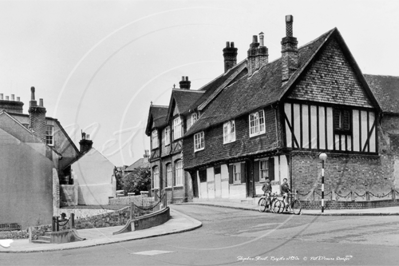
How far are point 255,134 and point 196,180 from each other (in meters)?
9.91

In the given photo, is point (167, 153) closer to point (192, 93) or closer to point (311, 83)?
point (192, 93)

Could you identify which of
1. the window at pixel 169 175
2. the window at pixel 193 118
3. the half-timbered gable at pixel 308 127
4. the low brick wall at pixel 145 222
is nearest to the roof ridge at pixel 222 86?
the window at pixel 193 118

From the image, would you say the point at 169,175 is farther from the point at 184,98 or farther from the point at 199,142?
the point at 199,142

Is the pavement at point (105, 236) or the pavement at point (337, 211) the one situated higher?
the pavement at point (337, 211)

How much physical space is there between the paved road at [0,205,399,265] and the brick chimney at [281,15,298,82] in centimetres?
1142

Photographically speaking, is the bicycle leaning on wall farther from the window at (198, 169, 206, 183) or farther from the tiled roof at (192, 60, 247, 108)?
the tiled roof at (192, 60, 247, 108)

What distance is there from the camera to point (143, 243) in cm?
1645

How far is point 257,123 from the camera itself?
3055 centimetres

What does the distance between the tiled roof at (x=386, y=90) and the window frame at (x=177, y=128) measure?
14.1 metres

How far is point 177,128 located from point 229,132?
10066mm

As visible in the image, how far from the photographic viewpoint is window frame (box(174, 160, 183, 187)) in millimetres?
42500

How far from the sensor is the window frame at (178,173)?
4250 cm

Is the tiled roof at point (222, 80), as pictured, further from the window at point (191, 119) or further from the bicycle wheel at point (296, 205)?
the bicycle wheel at point (296, 205)

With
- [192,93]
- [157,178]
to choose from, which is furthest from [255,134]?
[157,178]
